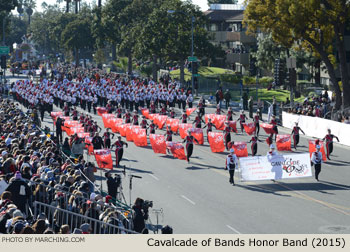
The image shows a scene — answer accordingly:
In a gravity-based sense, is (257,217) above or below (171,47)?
below

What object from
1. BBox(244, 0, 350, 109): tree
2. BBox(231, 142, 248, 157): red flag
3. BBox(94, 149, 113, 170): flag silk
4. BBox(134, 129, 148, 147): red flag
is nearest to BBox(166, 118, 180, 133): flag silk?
BBox(134, 129, 148, 147): red flag

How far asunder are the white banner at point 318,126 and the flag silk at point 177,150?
882cm

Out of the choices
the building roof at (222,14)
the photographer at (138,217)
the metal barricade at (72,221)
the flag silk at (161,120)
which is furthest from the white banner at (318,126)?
the building roof at (222,14)

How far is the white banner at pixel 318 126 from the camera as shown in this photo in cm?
3519

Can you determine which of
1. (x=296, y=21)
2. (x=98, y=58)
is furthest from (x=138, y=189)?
(x=98, y=58)

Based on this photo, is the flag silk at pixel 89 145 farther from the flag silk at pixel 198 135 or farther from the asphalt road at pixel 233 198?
the flag silk at pixel 198 135

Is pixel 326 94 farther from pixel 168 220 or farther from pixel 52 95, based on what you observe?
pixel 168 220

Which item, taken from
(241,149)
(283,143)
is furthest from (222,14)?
(241,149)

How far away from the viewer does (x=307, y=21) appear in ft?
148

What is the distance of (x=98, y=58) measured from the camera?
346 ft

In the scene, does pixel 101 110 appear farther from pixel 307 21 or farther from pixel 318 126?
pixel 318 126

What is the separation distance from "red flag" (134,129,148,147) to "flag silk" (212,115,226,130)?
20.0 feet

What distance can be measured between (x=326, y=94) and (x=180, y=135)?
55.7ft

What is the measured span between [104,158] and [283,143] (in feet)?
28.9
